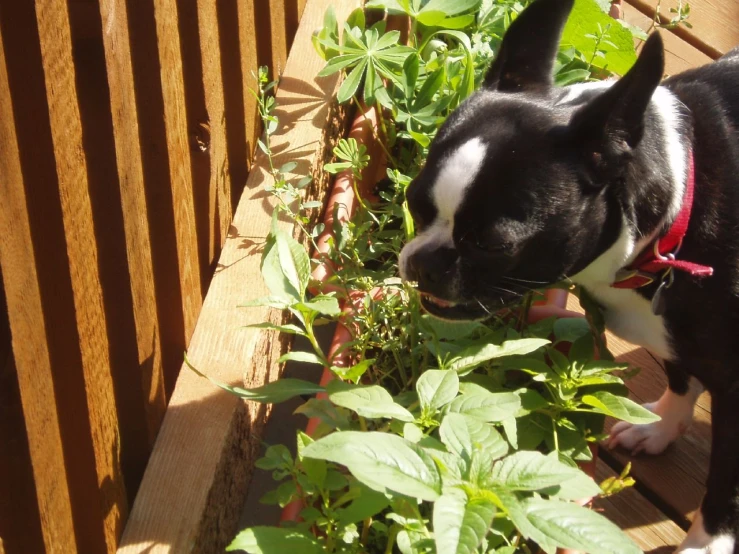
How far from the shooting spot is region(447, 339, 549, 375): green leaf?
1.43 m

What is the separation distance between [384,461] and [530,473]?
0.19 m

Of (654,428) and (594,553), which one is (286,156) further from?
(594,553)

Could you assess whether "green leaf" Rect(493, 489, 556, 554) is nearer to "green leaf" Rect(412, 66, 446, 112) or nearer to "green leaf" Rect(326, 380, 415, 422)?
"green leaf" Rect(326, 380, 415, 422)

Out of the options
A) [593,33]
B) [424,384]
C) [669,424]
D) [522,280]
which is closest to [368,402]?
[424,384]

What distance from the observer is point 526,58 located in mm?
1651

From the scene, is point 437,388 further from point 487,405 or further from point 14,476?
point 14,476

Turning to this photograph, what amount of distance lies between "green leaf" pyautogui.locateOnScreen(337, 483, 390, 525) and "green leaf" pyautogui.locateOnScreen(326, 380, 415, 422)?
105 millimetres

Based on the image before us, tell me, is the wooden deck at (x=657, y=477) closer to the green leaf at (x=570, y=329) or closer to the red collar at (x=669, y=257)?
the green leaf at (x=570, y=329)

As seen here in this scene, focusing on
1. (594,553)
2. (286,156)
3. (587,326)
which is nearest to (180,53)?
(286,156)

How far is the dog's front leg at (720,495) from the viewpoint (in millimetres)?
1689

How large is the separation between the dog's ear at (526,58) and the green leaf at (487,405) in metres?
0.64

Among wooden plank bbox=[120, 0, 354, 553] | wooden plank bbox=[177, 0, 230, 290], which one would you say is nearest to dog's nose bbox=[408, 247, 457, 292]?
wooden plank bbox=[120, 0, 354, 553]

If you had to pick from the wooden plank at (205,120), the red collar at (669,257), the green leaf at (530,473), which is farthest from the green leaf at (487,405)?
the wooden plank at (205,120)

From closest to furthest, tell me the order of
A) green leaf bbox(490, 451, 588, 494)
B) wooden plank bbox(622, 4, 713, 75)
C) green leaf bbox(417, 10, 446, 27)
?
green leaf bbox(490, 451, 588, 494) < green leaf bbox(417, 10, 446, 27) < wooden plank bbox(622, 4, 713, 75)
